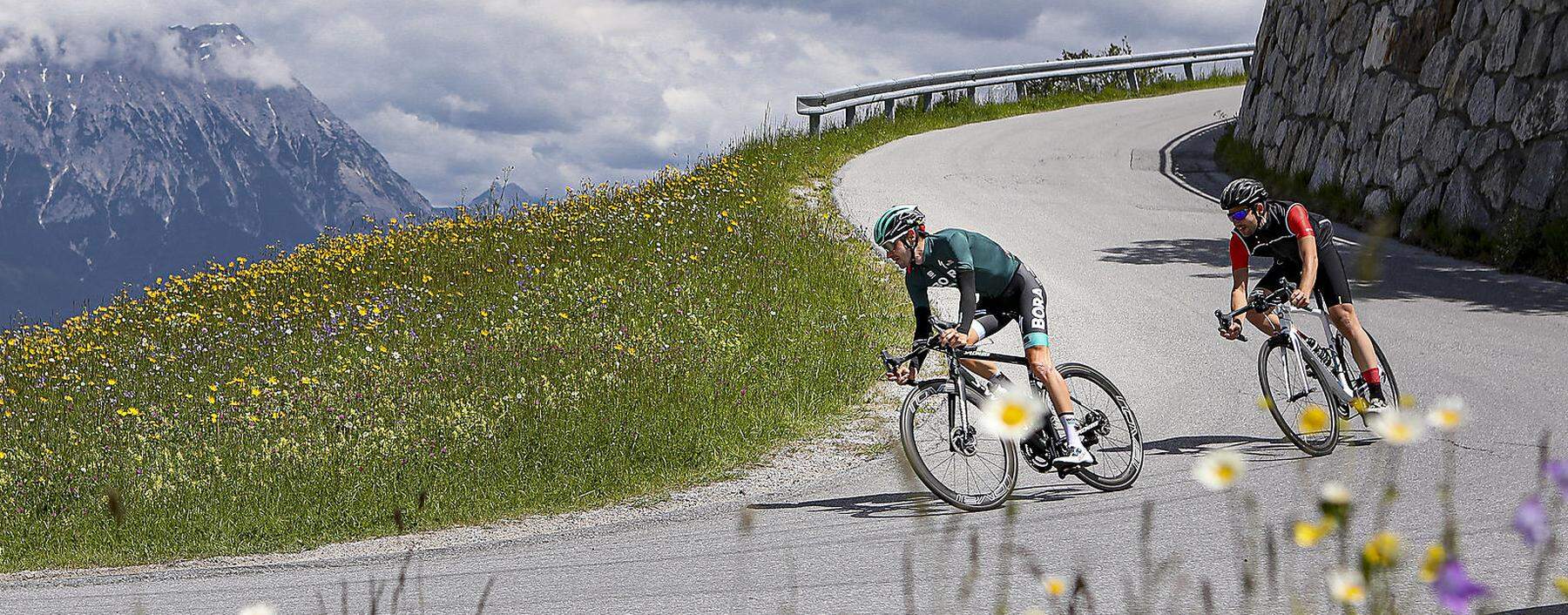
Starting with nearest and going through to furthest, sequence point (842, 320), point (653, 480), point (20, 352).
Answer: point (653, 480)
point (842, 320)
point (20, 352)

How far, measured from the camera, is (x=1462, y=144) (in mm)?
14484

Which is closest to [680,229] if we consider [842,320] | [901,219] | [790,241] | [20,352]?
[790,241]

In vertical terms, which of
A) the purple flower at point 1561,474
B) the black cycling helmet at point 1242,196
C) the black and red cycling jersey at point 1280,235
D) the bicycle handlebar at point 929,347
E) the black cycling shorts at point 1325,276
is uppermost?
the black cycling helmet at point 1242,196

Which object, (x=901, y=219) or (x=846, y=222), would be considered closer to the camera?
(x=901, y=219)

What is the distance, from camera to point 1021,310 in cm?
689

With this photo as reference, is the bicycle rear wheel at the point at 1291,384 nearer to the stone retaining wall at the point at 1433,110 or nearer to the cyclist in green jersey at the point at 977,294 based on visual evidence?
the cyclist in green jersey at the point at 977,294

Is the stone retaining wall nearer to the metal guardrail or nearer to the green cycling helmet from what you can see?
the metal guardrail

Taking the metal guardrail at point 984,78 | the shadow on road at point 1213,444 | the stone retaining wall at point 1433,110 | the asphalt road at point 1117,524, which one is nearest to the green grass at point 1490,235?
the stone retaining wall at point 1433,110

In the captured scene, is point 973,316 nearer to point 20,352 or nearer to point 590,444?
point 590,444

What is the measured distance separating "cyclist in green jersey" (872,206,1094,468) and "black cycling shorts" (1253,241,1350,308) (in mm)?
1762

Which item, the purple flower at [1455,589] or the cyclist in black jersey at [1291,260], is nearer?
the purple flower at [1455,589]

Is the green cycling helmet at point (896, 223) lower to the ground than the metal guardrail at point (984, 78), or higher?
lower

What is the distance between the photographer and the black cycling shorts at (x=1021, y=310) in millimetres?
6777

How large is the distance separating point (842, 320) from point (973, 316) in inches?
184
